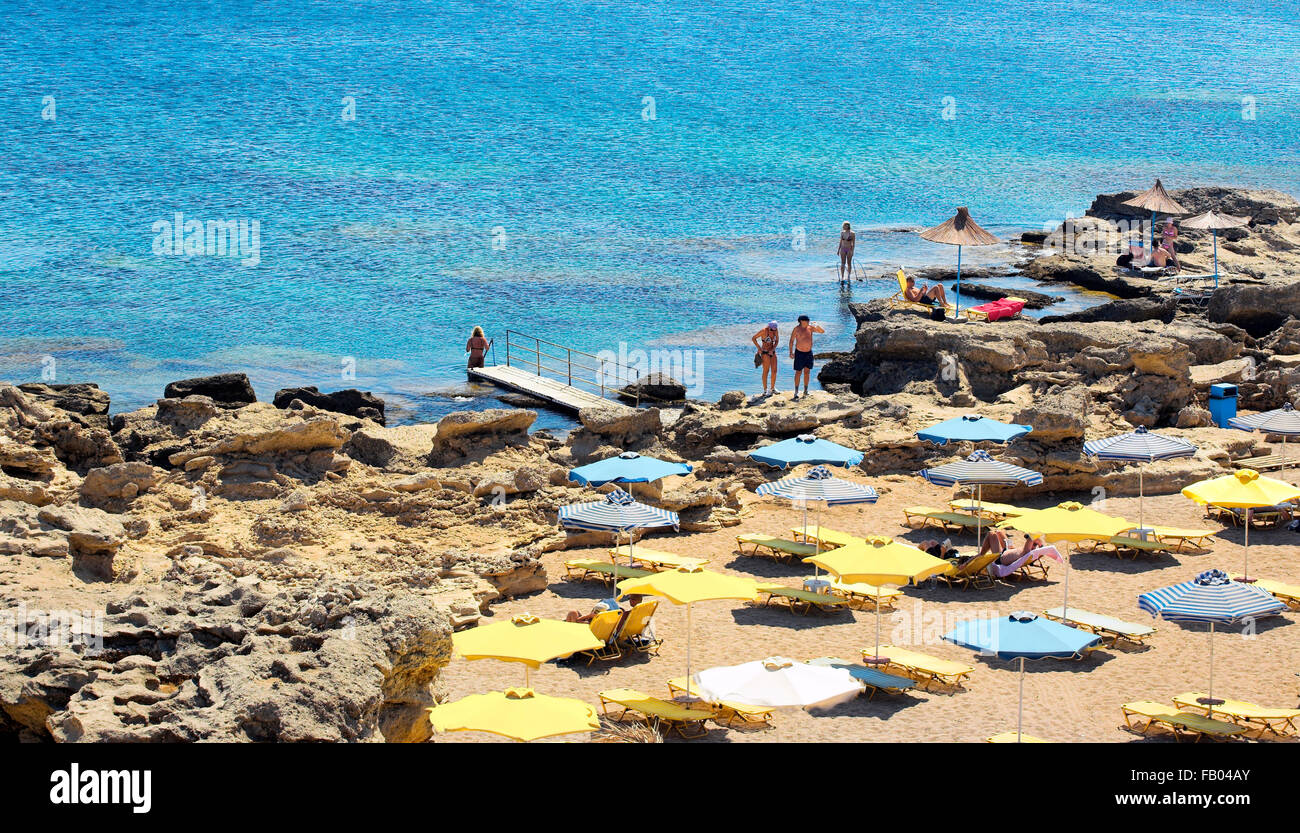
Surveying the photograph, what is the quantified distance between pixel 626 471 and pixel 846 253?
23.6 m

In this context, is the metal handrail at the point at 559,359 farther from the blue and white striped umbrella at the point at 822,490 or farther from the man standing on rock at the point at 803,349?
the blue and white striped umbrella at the point at 822,490

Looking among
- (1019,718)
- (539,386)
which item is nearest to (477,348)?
(539,386)

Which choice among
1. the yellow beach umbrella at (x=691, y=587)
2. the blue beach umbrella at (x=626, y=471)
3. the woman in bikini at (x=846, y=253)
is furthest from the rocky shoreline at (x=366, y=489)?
the woman in bikini at (x=846, y=253)

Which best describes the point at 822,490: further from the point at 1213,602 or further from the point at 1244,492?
the point at 1213,602

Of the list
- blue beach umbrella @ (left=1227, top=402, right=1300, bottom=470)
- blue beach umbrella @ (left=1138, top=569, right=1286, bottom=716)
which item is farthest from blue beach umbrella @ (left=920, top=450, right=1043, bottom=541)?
blue beach umbrella @ (left=1138, top=569, right=1286, bottom=716)

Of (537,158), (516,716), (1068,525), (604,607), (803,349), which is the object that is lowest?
(604,607)

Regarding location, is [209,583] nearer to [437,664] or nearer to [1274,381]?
[437,664]

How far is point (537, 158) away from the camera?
2534 inches

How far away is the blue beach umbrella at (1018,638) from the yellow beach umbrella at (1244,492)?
416 cm

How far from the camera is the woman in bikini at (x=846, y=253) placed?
41.2 metres

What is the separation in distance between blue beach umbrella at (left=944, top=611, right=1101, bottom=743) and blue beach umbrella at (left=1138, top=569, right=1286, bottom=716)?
1.09 metres

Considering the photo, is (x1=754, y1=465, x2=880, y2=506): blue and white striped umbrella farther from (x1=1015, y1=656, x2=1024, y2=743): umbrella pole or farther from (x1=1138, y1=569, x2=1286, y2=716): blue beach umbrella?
(x1=1015, y1=656, x2=1024, y2=743): umbrella pole

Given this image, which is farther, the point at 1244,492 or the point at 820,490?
the point at 820,490
